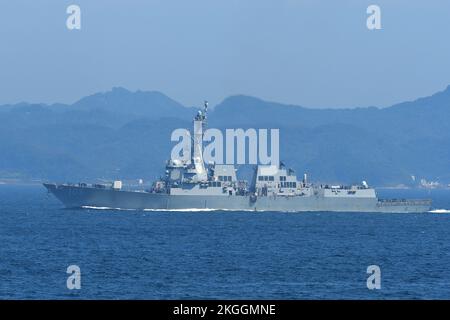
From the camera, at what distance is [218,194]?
107 m

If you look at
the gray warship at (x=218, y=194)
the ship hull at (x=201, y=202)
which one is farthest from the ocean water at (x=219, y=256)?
the gray warship at (x=218, y=194)

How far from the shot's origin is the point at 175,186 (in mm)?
106500

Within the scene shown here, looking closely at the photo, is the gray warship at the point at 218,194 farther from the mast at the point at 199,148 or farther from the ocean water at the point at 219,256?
the ocean water at the point at 219,256

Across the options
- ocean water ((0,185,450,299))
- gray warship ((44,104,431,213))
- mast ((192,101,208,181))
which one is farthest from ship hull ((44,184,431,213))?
ocean water ((0,185,450,299))

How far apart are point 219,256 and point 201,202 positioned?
46747mm

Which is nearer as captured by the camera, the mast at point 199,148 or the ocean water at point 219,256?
the ocean water at point 219,256

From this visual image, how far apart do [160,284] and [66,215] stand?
180 feet

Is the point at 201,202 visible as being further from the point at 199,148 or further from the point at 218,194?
the point at 199,148

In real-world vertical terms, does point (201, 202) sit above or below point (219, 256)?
above

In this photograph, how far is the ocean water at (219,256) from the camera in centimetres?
4472

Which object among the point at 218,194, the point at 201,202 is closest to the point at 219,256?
the point at 201,202

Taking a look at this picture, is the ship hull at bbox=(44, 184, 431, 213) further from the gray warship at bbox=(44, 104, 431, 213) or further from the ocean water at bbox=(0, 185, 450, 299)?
the ocean water at bbox=(0, 185, 450, 299)
